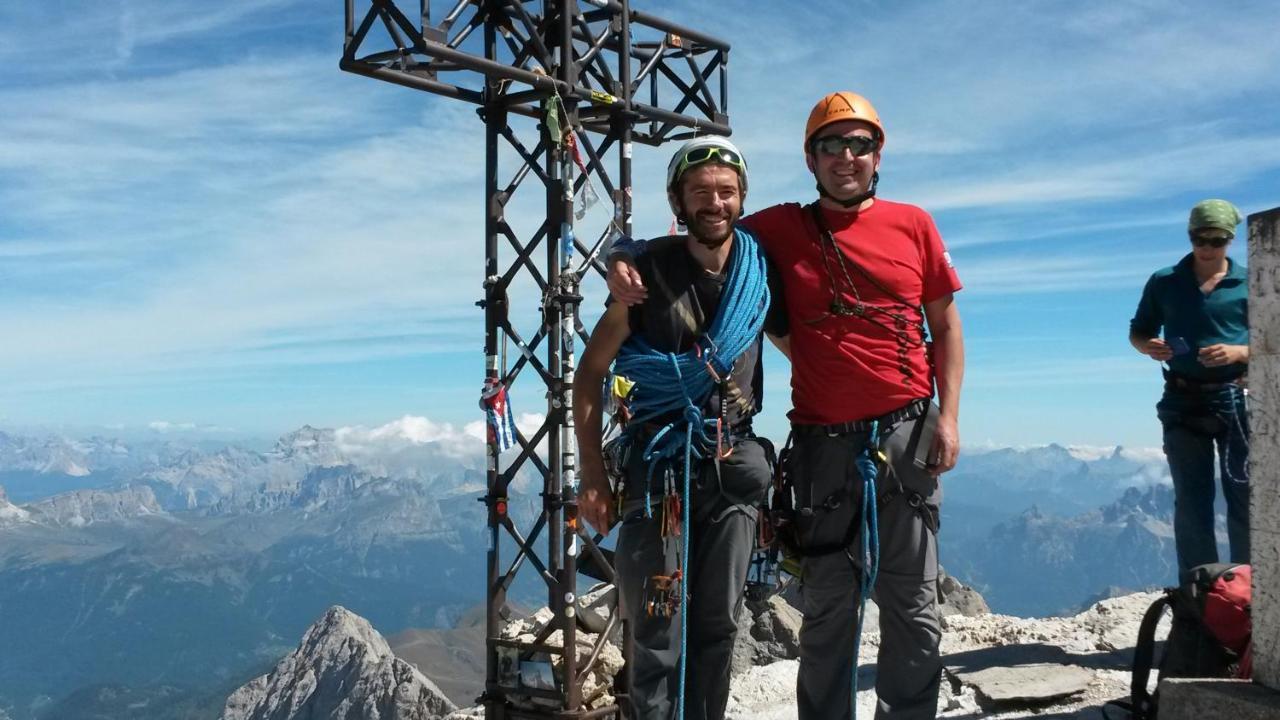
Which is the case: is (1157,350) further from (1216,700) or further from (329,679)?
(329,679)

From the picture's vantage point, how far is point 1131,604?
1060 cm

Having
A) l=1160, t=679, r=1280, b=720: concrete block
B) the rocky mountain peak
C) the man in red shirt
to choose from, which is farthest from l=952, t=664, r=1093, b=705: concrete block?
the rocky mountain peak

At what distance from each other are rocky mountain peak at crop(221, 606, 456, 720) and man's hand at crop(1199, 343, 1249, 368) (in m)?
90.5

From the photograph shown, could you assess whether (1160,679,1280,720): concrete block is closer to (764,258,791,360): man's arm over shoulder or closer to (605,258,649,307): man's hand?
(764,258,791,360): man's arm over shoulder

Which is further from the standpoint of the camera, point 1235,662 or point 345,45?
point 345,45

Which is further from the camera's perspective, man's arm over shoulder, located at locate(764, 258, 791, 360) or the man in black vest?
man's arm over shoulder, located at locate(764, 258, 791, 360)

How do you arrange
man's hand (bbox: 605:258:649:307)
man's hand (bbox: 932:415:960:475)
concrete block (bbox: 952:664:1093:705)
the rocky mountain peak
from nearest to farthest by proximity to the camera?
man's hand (bbox: 605:258:649:307)
man's hand (bbox: 932:415:960:475)
concrete block (bbox: 952:664:1093:705)
the rocky mountain peak

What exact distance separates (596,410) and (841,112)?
1.77 meters

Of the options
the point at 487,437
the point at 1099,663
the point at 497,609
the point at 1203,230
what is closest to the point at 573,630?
the point at 497,609

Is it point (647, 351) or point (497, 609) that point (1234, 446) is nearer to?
point (647, 351)

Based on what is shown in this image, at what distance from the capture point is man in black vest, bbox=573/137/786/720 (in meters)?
4.18

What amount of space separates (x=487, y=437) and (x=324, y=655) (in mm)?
132714

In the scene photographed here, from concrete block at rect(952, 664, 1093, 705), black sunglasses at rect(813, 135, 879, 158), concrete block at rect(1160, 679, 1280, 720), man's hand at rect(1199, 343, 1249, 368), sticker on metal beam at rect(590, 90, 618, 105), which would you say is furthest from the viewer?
sticker on metal beam at rect(590, 90, 618, 105)

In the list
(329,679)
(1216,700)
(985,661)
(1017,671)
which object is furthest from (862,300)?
(329,679)
